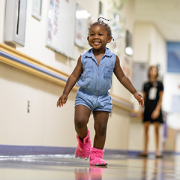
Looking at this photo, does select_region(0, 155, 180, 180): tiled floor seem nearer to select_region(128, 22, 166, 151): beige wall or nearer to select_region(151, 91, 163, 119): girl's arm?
select_region(151, 91, 163, 119): girl's arm

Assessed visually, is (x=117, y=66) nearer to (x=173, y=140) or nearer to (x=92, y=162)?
(x=92, y=162)

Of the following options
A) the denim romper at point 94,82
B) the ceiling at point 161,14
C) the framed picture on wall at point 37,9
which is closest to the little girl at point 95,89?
the denim romper at point 94,82

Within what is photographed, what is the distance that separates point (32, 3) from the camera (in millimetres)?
3244

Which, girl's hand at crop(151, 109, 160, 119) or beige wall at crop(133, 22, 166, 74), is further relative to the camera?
beige wall at crop(133, 22, 166, 74)

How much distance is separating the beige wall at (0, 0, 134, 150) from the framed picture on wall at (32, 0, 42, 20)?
41 mm

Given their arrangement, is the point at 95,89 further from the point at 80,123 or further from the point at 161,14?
the point at 161,14

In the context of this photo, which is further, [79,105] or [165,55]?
[165,55]

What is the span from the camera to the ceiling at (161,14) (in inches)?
324

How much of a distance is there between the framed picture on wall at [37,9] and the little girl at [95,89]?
93cm

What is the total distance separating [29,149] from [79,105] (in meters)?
0.96

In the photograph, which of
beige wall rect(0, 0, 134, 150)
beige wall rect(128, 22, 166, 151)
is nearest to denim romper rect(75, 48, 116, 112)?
beige wall rect(0, 0, 134, 150)

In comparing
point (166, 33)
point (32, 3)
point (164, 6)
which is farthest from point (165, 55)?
point (32, 3)

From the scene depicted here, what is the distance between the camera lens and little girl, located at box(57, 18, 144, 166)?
2484 millimetres

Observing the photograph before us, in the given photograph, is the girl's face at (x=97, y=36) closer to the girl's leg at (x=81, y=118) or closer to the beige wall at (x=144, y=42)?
the girl's leg at (x=81, y=118)
